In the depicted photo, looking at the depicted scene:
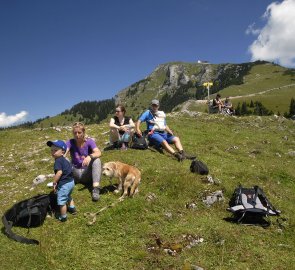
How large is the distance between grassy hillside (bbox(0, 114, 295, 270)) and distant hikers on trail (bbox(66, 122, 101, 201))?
0.46 m

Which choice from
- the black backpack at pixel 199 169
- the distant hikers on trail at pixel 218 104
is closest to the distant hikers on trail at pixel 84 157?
the black backpack at pixel 199 169

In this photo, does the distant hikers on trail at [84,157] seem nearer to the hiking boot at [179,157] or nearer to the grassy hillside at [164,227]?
the grassy hillside at [164,227]

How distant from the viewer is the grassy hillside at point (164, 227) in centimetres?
924

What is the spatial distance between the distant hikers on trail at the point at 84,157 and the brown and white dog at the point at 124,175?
0.41 meters

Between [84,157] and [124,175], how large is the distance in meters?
1.63

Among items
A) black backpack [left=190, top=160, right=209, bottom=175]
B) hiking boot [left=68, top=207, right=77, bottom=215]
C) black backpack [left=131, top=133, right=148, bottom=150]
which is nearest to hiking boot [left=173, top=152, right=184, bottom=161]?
black backpack [left=131, top=133, right=148, bottom=150]

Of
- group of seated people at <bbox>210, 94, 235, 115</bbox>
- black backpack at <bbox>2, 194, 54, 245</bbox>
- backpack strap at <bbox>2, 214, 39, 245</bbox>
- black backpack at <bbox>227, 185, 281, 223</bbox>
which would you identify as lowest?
black backpack at <bbox>227, 185, 281, 223</bbox>

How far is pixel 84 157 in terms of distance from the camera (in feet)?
41.7

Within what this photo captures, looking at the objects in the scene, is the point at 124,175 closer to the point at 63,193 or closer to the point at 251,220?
the point at 63,193

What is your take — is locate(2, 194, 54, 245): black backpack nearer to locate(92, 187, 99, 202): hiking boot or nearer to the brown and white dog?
locate(92, 187, 99, 202): hiking boot

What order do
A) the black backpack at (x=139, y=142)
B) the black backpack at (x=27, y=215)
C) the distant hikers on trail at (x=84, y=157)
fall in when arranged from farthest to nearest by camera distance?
the black backpack at (x=139, y=142), the distant hikers on trail at (x=84, y=157), the black backpack at (x=27, y=215)

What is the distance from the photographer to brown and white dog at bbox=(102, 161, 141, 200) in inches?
470

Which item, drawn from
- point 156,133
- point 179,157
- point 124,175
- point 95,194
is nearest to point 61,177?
point 95,194

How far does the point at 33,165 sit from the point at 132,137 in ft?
19.6
